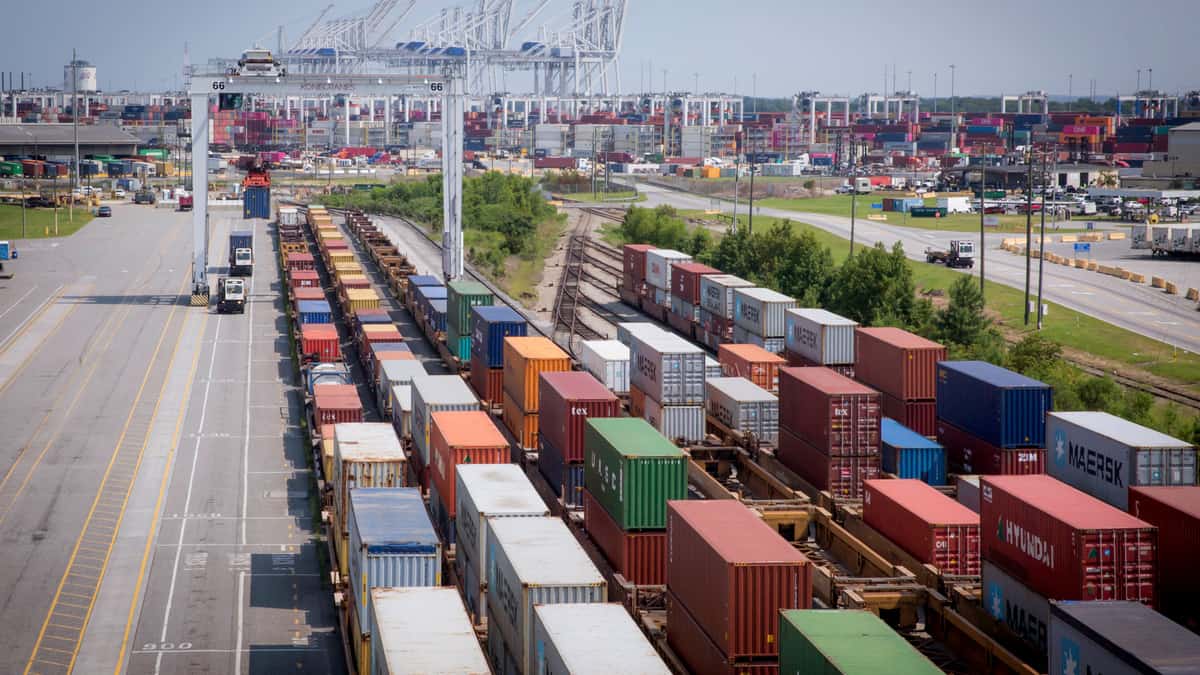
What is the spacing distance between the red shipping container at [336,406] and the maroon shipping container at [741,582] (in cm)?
2090

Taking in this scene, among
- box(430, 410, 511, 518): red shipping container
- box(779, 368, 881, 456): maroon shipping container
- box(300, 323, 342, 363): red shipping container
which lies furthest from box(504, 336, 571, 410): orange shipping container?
box(300, 323, 342, 363): red shipping container

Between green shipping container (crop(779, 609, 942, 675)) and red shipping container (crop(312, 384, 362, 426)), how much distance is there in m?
24.9

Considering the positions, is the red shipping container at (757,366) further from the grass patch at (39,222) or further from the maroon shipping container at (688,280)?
the grass patch at (39,222)

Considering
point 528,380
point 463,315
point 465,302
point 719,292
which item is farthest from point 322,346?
point 719,292

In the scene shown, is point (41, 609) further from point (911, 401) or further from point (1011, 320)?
point (1011, 320)

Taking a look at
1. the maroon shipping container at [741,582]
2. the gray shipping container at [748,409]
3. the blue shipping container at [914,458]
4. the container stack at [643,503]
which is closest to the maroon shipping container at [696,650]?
the maroon shipping container at [741,582]

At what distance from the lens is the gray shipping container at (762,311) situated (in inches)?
2238

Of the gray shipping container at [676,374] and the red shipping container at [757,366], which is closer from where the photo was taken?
A: the gray shipping container at [676,374]

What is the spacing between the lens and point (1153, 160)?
600 feet

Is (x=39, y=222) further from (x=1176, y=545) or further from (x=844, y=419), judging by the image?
(x=1176, y=545)

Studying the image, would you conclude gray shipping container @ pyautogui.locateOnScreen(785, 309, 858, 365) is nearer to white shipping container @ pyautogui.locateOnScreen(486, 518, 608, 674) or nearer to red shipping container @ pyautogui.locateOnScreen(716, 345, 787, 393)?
red shipping container @ pyautogui.locateOnScreen(716, 345, 787, 393)

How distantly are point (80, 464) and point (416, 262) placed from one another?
53.1 meters

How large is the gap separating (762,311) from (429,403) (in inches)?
782

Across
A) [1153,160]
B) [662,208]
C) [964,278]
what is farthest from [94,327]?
[1153,160]
